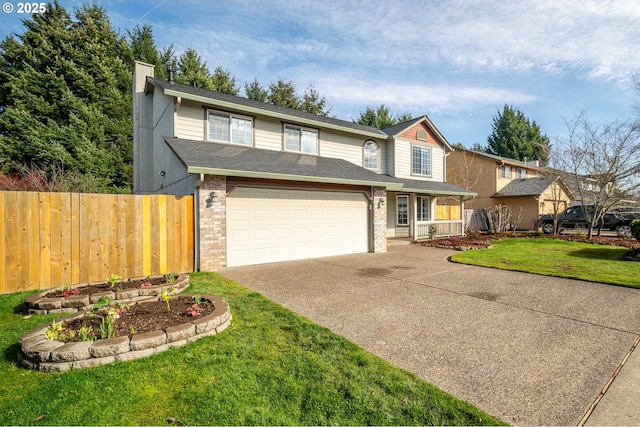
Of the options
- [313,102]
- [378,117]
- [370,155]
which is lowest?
[370,155]

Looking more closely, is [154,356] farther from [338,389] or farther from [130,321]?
[338,389]

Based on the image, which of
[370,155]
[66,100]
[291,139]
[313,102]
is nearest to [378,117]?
[313,102]

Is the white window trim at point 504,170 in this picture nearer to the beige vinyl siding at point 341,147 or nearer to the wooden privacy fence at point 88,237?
the beige vinyl siding at point 341,147

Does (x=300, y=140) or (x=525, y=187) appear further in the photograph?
(x=525, y=187)

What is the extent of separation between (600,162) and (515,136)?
24.8 meters

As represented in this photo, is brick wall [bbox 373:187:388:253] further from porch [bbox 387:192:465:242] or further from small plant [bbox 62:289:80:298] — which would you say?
small plant [bbox 62:289:80:298]

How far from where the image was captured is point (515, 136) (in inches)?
1487

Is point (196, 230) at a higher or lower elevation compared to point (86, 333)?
higher

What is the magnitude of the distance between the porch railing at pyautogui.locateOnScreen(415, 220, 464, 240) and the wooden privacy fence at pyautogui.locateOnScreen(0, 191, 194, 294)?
11633 mm

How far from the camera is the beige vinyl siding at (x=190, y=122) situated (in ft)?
34.0

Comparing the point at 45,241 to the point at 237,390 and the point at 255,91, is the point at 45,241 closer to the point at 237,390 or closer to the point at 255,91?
the point at 237,390

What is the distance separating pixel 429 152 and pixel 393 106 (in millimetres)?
18729

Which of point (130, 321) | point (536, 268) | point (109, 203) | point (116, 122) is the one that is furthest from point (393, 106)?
point (130, 321)

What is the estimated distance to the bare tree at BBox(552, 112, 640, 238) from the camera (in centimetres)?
1528
